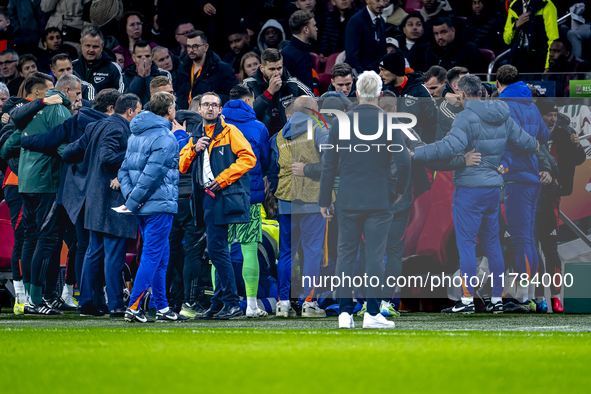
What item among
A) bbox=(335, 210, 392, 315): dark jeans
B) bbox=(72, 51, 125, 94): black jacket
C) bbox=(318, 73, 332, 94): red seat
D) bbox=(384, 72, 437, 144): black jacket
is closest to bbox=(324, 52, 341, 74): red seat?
bbox=(318, 73, 332, 94): red seat

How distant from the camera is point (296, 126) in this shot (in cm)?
829

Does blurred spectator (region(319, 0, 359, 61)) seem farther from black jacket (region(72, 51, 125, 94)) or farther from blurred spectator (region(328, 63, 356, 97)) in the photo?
blurred spectator (region(328, 63, 356, 97))

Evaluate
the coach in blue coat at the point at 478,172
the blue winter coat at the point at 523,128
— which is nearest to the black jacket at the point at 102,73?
the coach in blue coat at the point at 478,172

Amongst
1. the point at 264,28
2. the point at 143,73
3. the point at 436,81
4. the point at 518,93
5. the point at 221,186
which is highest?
the point at 264,28

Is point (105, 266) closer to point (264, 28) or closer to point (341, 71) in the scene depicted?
point (341, 71)

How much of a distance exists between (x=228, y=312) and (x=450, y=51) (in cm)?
561

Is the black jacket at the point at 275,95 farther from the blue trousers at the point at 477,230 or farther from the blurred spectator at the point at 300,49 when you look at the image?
the blue trousers at the point at 477,230

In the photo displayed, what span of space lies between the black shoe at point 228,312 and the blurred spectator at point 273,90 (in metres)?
2.56

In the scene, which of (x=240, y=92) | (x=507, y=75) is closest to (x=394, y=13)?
(x=507, y=75)

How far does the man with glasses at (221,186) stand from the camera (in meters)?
7.78

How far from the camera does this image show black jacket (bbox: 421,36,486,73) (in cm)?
1150

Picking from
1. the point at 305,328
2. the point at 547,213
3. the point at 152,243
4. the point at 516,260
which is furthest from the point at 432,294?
the point at 152,243

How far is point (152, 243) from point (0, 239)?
3.12 m

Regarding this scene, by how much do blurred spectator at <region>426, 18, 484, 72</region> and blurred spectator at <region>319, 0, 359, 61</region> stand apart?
1.65 meters
